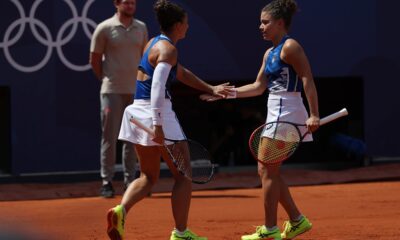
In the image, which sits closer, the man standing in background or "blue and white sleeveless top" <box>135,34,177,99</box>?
"blue and white sleeveless top" <box>135,34,177,99</box>

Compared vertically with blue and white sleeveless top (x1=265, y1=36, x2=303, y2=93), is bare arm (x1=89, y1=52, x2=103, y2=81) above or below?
below

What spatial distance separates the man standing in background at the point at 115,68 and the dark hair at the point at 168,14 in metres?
2.96

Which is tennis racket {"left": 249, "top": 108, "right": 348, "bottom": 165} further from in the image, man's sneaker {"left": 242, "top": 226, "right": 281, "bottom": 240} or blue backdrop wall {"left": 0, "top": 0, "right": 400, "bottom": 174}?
blue backdrop wall {"left": 0, "top": 0, "right": 400, "bottom": 174}

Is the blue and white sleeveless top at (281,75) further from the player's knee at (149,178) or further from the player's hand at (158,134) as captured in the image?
the player's knee at (149,178)

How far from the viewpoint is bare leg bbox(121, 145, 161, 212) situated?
6.83m

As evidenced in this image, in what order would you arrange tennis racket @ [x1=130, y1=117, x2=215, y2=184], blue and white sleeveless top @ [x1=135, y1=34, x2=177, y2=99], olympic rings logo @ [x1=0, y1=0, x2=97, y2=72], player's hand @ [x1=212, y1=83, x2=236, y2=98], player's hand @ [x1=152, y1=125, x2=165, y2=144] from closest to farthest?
player's hand @ [x1=152, y1=125, x2=165, y2=144] < tennis racket @ [x1=130, y1=117, x2=215, y2=184] < blue and white sleeveless top @ [x1=135, y1=34, x2=177, y2=99] < player's hand @ [x1=212, y1=83, x2=236, y2=98] < olympic rings logo @ [x1=0, y1=0, x2=97, y2=72]

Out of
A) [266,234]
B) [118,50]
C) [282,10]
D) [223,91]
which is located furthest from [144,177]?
[118,50]

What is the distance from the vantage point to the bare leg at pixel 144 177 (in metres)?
6.83

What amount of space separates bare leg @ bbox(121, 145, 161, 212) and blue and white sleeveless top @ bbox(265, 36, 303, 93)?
3.19 feet

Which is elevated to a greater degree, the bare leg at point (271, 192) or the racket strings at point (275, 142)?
the racket strings at point (275, 142)

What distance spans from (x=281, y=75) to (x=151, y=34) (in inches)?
174

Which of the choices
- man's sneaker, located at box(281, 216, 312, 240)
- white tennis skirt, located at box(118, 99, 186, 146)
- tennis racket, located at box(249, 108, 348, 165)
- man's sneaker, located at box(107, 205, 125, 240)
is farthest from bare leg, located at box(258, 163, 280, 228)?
man's sneaker, located at box(107, 205, 125, 240)

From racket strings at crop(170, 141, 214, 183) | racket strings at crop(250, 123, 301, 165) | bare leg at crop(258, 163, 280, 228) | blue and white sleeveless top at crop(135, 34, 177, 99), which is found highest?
blue and white sleeveless top at crop(135, 34, 177, 99)

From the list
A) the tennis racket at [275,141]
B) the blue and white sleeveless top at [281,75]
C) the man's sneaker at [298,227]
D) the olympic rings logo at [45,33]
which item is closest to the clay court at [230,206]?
the man's sneaker at [298,227]
